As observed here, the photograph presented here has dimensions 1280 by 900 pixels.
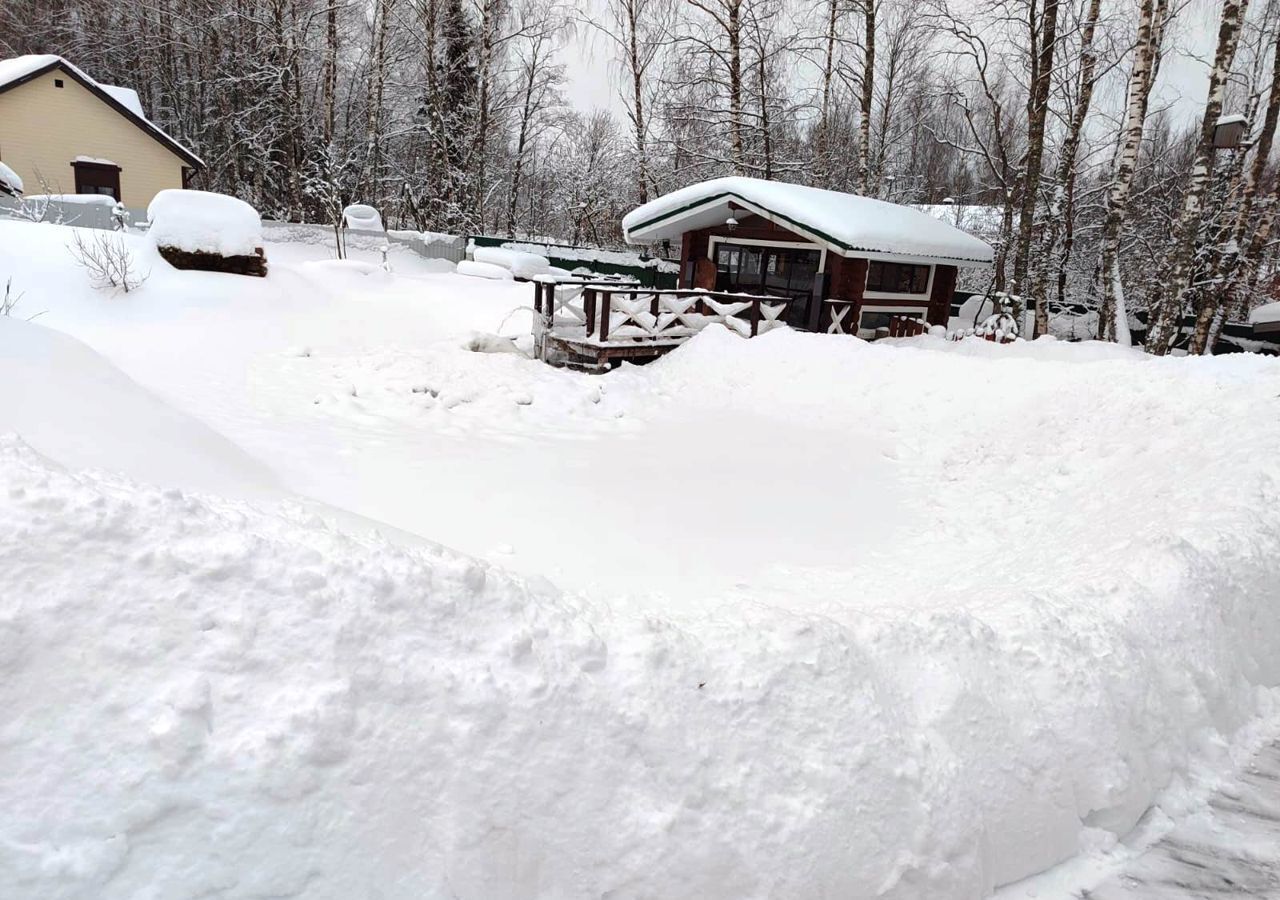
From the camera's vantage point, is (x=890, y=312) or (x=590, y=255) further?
(x=590, y=255)

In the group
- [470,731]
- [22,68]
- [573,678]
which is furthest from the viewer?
[22,68]

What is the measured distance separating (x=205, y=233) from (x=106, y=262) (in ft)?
6.18

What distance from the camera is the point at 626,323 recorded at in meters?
12.8

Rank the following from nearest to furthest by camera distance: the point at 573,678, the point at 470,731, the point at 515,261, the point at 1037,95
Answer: the point at 470,731, the point at 573,678, the point at 1037,95, the point at 515,261

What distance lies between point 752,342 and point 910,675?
364 inches

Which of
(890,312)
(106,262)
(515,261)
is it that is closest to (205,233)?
(106,262)

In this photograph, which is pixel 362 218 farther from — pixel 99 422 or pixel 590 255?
pixel 99 422

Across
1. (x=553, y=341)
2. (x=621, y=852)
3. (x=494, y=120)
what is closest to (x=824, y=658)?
(x=621, y=852)

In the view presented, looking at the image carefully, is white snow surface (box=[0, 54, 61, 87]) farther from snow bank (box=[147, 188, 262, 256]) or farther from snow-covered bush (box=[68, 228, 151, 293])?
snow-covered bush (box=[68, 228, 151, 293])

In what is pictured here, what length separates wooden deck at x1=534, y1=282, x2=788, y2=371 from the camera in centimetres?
1221

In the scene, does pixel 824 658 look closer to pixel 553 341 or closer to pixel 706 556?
pixel 706 556

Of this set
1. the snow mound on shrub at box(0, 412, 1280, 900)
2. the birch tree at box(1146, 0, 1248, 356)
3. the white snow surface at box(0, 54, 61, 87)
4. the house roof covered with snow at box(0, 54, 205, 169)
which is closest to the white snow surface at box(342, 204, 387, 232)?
the house roof covered with snow at box(0, 54, 205, 169)

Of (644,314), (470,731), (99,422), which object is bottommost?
(470,731)

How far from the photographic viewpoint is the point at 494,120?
28875mm
